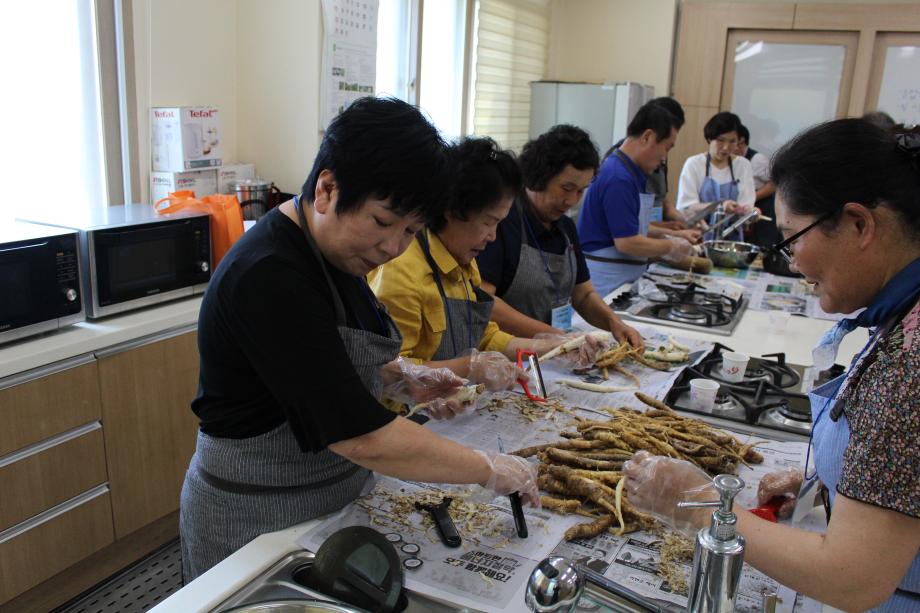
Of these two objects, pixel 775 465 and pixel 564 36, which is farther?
pixel 564 36

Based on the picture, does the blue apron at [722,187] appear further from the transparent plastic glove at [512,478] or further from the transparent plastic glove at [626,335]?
the transparent plastic glove at [512,478]

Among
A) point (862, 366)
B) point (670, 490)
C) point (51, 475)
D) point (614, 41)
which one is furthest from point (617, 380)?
point (614, 41)

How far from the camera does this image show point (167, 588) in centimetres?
272

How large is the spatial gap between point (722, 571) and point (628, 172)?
10.2 feet

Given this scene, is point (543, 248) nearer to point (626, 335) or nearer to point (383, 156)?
point (626, 335)

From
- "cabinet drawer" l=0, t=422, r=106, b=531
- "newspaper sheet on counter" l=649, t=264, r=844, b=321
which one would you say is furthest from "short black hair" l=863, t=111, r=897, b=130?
"cabinet drawer" l=0, t=422, r=106, b=531

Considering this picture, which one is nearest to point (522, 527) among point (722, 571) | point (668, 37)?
point (722, 571)

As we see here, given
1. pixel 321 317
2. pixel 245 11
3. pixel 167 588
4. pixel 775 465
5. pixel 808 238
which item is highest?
pixel 245 11

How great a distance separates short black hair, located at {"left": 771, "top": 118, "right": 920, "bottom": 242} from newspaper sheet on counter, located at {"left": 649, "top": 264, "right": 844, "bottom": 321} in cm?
231

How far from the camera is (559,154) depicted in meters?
2.64

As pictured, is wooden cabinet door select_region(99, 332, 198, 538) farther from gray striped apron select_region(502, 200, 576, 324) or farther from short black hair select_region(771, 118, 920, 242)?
short black hair select_region(771, 118, 920, 242)

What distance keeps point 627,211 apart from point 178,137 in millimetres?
2215

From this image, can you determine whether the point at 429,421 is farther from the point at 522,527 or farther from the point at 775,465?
the point at 775,465

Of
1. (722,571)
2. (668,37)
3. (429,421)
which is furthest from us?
(668,37)
